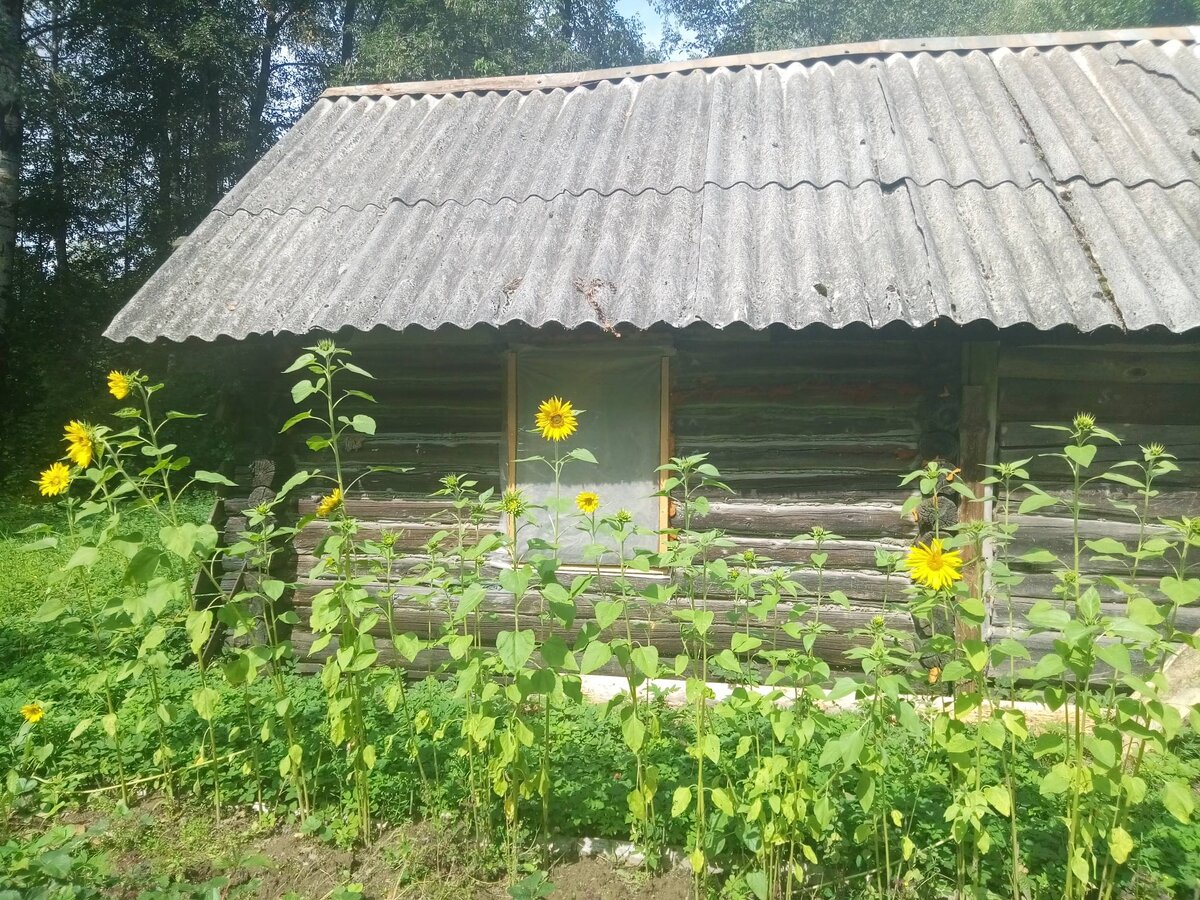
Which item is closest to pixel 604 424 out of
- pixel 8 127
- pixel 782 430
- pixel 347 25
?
pixel 782 430

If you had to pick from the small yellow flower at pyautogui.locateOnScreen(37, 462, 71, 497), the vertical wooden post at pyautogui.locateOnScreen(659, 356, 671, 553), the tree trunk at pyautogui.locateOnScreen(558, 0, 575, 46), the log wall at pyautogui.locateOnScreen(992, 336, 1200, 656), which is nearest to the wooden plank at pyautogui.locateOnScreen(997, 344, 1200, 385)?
the log wall at pyautogui.locateOnScreen(992, 336, 1200, 656)

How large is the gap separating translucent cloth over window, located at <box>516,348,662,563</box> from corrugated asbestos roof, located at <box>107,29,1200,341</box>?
556 mm

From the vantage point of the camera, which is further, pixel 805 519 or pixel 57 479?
pixel 805 519

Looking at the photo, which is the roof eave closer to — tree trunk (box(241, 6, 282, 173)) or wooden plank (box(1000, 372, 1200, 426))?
wooden plank (box(1000, 372, 1200, 426))

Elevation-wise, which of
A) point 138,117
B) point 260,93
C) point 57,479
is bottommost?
point 57,479

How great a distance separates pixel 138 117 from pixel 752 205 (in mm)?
14102

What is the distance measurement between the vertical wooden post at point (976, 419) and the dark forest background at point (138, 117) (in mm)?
10722

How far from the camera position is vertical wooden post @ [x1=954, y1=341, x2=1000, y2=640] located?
3.99 meters

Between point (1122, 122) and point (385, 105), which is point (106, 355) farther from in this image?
point (1122, 122)

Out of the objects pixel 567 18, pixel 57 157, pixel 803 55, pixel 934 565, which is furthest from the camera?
pixel 567 18

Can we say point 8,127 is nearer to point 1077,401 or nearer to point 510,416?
point 510,416

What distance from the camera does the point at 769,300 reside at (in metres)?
3.81

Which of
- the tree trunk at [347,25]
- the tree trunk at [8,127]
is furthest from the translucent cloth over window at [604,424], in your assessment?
the tree trunk at [347,25]

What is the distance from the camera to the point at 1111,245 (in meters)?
3.91
